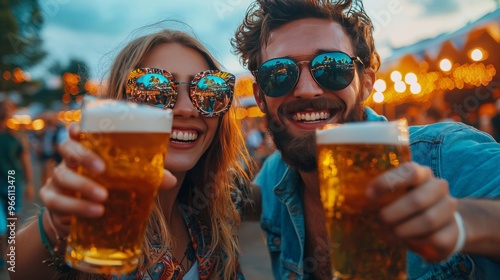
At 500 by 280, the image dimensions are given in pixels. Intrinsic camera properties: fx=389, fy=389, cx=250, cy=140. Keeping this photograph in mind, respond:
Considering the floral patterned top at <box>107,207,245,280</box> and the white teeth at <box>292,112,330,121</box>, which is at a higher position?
the white teeth at <box>292,112,330,121</box>

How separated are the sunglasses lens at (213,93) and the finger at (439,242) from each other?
1.17 m

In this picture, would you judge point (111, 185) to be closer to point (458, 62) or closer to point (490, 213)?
point (490, 213)

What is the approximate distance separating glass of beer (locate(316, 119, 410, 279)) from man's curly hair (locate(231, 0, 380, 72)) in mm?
1376

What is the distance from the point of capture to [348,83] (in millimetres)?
1993

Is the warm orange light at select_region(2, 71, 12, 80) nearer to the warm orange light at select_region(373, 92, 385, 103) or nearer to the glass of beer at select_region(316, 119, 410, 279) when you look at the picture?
the warm orange light at select_region(373, 92, 385, 103)

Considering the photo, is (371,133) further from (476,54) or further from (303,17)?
(476,54)

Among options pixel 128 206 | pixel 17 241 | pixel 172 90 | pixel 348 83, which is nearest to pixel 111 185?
pixel 128 206

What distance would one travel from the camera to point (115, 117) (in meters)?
0.95

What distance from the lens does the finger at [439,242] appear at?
814mm

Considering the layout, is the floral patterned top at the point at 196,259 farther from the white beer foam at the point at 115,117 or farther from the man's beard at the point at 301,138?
the white beer foam at the point at 115,117

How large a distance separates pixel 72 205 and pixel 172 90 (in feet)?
3.04

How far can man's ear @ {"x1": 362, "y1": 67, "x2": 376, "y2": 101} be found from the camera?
2.30m

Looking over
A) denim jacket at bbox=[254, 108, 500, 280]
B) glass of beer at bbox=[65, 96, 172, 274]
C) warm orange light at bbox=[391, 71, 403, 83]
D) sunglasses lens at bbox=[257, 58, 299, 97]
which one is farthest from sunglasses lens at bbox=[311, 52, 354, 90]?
warm orange light at bbox=[391, 71, 403, 83]

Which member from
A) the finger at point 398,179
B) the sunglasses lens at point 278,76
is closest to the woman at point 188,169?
the sunglasses lens at point 278,76
